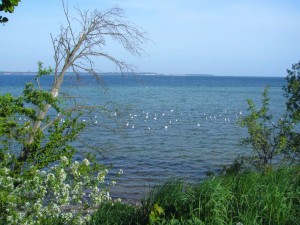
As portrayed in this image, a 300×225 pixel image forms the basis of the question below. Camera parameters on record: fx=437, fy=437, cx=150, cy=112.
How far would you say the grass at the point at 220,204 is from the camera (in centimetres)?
646

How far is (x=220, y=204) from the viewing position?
6.54m

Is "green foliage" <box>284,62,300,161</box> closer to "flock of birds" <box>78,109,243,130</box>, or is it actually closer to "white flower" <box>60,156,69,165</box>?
"white flower" <box>60,156,69,165</box>

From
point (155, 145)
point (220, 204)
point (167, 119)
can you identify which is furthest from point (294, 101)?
point (167, 119)

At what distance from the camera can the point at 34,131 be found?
28.8 ft

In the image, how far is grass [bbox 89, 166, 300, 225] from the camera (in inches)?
254

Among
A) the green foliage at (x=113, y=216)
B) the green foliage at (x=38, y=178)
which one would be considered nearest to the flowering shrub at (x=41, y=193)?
the green foliage at (x=38, y=178)

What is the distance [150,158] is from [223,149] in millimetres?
4676

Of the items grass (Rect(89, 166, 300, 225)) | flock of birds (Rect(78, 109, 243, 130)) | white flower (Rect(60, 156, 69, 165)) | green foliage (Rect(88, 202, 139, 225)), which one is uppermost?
white flower (Rect(60, 156, 69, 165))

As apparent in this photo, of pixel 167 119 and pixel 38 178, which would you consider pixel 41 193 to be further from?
pixel 167 119

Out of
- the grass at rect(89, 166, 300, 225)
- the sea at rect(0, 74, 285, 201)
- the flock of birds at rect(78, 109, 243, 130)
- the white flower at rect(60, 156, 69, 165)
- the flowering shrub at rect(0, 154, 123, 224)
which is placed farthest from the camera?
the flock of birds at rect(78, 109, 243, 130)

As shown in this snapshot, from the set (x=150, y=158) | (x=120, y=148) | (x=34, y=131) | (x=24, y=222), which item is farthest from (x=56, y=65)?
(x=120, y=148)

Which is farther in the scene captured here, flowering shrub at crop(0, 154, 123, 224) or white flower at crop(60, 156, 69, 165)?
white flower at crop(60, 156, 69, 165)

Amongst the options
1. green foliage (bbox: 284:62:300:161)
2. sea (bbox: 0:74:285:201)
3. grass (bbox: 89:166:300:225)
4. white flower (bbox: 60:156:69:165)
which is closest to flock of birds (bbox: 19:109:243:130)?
sea (bbox: 0:74:285:201)

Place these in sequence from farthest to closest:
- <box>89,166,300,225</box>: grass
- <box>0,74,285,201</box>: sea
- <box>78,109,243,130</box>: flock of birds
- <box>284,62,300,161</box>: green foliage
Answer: <box>78,109,243,130</box>: flock of birds < <box>0,74,285,201</box>: sea < <box>284,62,300,161</box>: green foliage < <box>89,166,300,225</box>: grass
